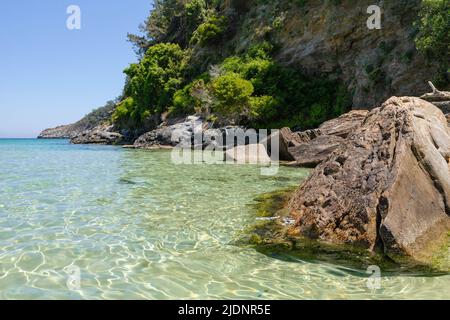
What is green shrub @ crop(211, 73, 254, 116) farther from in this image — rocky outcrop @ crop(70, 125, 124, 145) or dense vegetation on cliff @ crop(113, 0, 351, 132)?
rocky outcrop @ crop(70, 125, 124, 145)

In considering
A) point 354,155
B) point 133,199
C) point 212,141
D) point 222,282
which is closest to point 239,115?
point 212,141

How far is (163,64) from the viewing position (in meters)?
48.9

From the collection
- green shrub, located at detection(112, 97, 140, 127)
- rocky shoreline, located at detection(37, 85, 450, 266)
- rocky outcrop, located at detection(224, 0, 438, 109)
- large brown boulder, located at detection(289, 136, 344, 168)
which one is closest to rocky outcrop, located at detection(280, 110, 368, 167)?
Result: large brown boulder, located at detection(289, 136, 344, 168)

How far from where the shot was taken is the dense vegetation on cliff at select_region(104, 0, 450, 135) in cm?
2542

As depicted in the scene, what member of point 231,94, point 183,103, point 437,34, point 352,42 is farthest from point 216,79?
point 437,34

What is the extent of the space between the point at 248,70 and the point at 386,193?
103 ft

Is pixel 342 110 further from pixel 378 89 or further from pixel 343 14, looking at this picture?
pixel 343 14

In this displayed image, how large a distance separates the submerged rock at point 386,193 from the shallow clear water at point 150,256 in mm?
826

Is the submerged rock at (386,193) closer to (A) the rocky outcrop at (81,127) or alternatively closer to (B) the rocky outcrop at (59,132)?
(A) the rocky outcrop at (81,127)

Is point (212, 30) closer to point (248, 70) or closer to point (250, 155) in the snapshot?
point (248, 70)

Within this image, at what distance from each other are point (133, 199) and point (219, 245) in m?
4.26

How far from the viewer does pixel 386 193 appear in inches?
233

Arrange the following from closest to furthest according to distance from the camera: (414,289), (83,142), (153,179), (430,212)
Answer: (414,289), (430,212), (153,179), (83,142)

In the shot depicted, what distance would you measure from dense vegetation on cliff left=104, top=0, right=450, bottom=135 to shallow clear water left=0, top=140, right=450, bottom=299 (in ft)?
57.2
